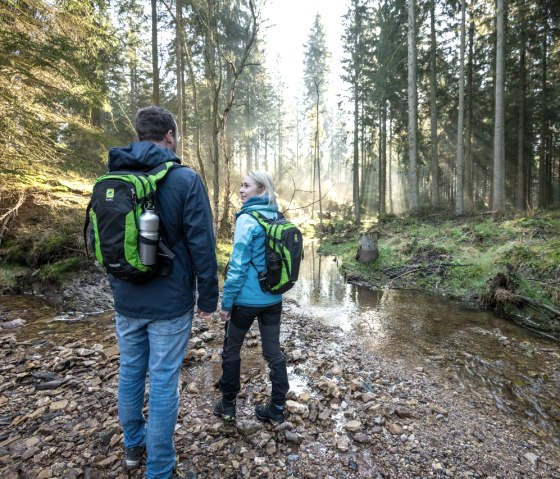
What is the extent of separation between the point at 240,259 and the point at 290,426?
6.03 feet

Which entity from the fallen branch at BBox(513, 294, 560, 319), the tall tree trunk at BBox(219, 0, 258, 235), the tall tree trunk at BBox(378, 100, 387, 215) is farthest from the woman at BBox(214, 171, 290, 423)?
the tall tree trunk at BBox(378, 100, 387, 215)

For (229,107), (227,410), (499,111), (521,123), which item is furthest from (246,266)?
(521,123)

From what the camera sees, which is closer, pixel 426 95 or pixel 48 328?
pixel 48 328

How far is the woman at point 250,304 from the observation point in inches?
116

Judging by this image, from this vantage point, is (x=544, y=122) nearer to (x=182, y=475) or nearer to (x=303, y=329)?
(x=303, y=329)

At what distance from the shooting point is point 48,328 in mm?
5590

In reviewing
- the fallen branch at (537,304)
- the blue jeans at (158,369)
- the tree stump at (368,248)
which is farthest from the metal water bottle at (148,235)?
the tree stump at (368,248)

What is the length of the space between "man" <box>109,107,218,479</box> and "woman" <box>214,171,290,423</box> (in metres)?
0.53

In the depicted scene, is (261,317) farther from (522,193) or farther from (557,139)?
(557,139)

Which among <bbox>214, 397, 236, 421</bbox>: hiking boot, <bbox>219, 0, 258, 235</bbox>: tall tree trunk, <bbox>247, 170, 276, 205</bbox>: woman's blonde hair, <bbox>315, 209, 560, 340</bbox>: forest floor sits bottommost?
<bbox>214, 397, 236, 421</bbox>: hiking boot

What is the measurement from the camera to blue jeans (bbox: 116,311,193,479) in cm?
232

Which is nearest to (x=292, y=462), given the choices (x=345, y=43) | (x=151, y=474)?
(x=151, y=474)

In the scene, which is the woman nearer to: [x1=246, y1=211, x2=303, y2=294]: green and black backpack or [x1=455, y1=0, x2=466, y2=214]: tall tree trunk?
[x1=246, y1=211, x2=303, y2=294]: green and black backpack

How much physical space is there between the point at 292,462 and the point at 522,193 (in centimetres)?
2331
